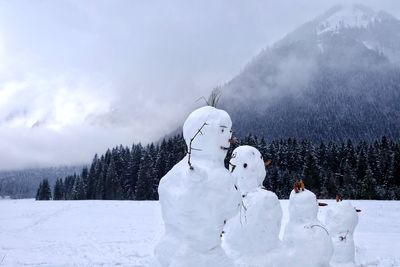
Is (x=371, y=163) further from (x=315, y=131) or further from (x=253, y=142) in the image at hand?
(x=315, y=131)

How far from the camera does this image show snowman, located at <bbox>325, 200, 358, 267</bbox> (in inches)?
376

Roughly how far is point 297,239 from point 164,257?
3.58 m

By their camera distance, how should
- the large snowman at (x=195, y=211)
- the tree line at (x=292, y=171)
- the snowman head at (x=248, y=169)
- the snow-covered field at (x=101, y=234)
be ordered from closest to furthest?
the large snowman at (x=195, y=211) < the snowman head at (x=248, y=169) < the snow-covered field at (x=101, y=234) < the tree line at (x=292, y=171)

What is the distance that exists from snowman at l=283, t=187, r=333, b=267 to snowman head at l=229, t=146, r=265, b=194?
34.7 inches

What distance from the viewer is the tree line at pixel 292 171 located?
47219 millimetres

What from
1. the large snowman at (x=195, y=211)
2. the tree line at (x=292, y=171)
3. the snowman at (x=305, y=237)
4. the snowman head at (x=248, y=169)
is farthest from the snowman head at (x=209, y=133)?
the tree line at (x=292, y=171)

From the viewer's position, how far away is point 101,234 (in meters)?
19.3

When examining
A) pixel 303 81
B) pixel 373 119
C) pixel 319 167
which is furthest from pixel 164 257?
pixel 303 81

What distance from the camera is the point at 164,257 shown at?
5371 mm

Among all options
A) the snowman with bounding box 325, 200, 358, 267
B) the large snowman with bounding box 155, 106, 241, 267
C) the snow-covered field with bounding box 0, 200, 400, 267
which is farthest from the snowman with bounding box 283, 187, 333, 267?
the snow-covered field with bounding box 0, 200, 400, 267

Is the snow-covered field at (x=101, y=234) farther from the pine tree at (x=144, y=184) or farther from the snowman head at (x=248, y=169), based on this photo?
the pine tree at (x=144, y=184)

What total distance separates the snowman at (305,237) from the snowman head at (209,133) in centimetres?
315

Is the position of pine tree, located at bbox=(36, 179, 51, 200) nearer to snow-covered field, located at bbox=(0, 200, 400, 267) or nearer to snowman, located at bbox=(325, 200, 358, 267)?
snow-covered field, located at bbox=(0, 200, 400, 267)

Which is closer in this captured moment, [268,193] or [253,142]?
[268,193]
